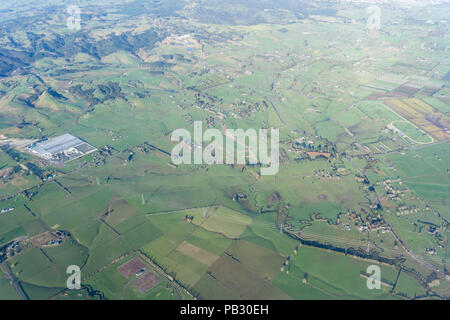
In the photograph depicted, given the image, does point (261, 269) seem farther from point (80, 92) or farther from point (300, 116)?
point (80, 92)

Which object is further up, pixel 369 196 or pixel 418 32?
pixel 418 32

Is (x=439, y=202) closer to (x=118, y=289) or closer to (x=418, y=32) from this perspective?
(x=118, y=289)

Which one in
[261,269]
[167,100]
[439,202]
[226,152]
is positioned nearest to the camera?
[261,269]

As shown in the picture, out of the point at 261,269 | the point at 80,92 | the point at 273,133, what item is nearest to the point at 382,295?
the point at 261,269

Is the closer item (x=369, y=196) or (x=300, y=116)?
(x=369, y=196)

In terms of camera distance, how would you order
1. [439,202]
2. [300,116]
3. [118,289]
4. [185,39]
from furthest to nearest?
[185,39], [300,116], [439,202], [118,289]

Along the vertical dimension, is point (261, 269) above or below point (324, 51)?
below

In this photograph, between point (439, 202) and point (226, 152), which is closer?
point (439, 202)

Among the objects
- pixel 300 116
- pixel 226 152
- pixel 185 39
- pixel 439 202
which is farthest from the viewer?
pixel 185 39
